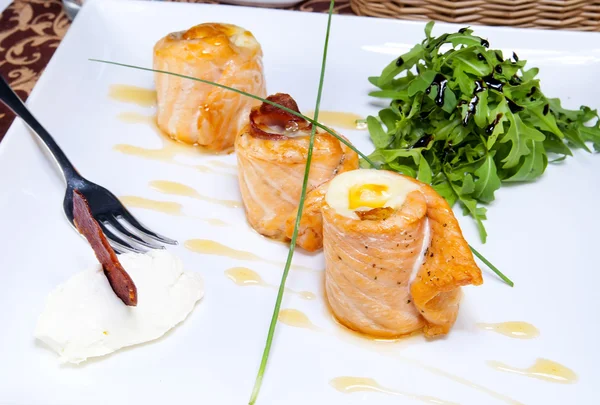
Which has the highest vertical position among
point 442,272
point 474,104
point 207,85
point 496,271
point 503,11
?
point 503,11

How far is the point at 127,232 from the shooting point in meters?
2.44

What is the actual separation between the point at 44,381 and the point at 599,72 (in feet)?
8.87

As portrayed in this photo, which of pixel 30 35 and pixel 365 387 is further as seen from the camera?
pixel 30 35

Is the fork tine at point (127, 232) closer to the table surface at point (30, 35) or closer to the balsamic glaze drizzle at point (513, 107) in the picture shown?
the table surface at point (30, 35)

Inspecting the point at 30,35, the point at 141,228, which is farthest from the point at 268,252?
the point at 30,35

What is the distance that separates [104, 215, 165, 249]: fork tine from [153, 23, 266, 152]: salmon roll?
23.2 inches

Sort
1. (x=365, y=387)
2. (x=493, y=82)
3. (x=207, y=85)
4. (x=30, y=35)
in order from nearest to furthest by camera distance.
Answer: (x=365, y=387) → (x=493, y=82) → (x=207, y=85) → (x=30, y=35)

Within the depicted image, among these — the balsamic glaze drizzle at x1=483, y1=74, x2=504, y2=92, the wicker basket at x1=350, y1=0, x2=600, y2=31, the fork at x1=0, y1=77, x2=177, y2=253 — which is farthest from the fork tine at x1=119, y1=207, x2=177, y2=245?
the wicker basket at x1=350, y1=0, x2=600, y2=31

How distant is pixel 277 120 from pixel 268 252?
0.51 m

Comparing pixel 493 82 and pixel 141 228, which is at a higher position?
pixel 493 82

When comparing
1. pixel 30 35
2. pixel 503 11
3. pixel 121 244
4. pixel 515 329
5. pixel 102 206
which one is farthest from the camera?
pixel 30 35

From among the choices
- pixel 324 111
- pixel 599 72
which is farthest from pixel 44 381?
pixel 599 72

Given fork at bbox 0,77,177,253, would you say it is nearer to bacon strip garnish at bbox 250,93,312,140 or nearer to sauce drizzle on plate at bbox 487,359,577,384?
bacon strip garnish at bbox 250,93,312,140

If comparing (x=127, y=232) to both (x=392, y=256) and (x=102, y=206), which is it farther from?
(x=392, y=256)
